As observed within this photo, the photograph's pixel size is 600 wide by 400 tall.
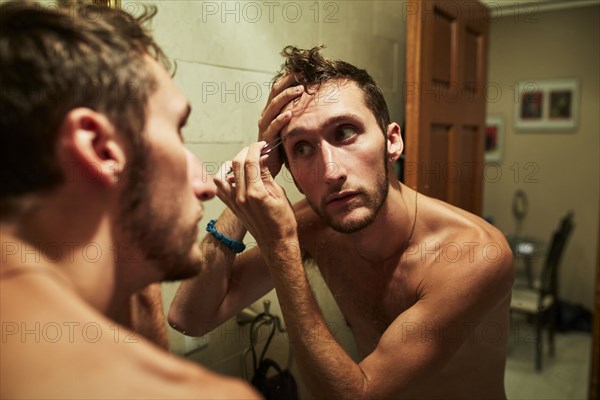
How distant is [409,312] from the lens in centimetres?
68

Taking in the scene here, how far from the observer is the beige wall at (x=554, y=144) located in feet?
3.95

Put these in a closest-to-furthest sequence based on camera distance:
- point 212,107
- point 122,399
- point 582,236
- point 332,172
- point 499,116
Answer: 1. point 122,399
2. point 332,172
3. point 212,107
4. point 499,116
5. point 582,236

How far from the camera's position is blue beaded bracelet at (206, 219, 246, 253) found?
0.74m

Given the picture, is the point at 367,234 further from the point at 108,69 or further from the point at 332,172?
the point at 108,69

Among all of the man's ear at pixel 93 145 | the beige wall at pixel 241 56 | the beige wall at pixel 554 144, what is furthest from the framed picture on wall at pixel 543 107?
the man's ear at pixel 93 145

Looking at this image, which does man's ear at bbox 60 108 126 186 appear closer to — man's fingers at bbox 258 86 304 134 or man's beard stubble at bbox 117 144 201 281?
man's beard stubble at bbox 117 144 201 281

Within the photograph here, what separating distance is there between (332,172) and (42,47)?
40cm

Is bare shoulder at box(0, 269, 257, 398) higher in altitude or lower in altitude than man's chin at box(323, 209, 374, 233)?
lower

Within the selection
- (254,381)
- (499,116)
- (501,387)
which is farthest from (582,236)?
(254,381)

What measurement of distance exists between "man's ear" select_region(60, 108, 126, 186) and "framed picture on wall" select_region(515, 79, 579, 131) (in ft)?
5.00

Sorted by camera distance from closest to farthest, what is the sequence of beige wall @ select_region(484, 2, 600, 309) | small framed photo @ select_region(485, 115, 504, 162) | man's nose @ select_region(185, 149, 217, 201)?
man's nose @ select_region(185, 149, 217, 201)
beige wall @ select_region(484, 2, 600, 309)
small framed photo @ select_region(485, 115, 504, 162)

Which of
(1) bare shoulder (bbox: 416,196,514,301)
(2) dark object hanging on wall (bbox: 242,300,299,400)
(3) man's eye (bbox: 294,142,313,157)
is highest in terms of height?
(3) man's eye (bbox: 294,142,313,157)

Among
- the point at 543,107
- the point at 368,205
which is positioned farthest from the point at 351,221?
the point at 543,107

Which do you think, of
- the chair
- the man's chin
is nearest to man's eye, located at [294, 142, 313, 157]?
the man's chin
